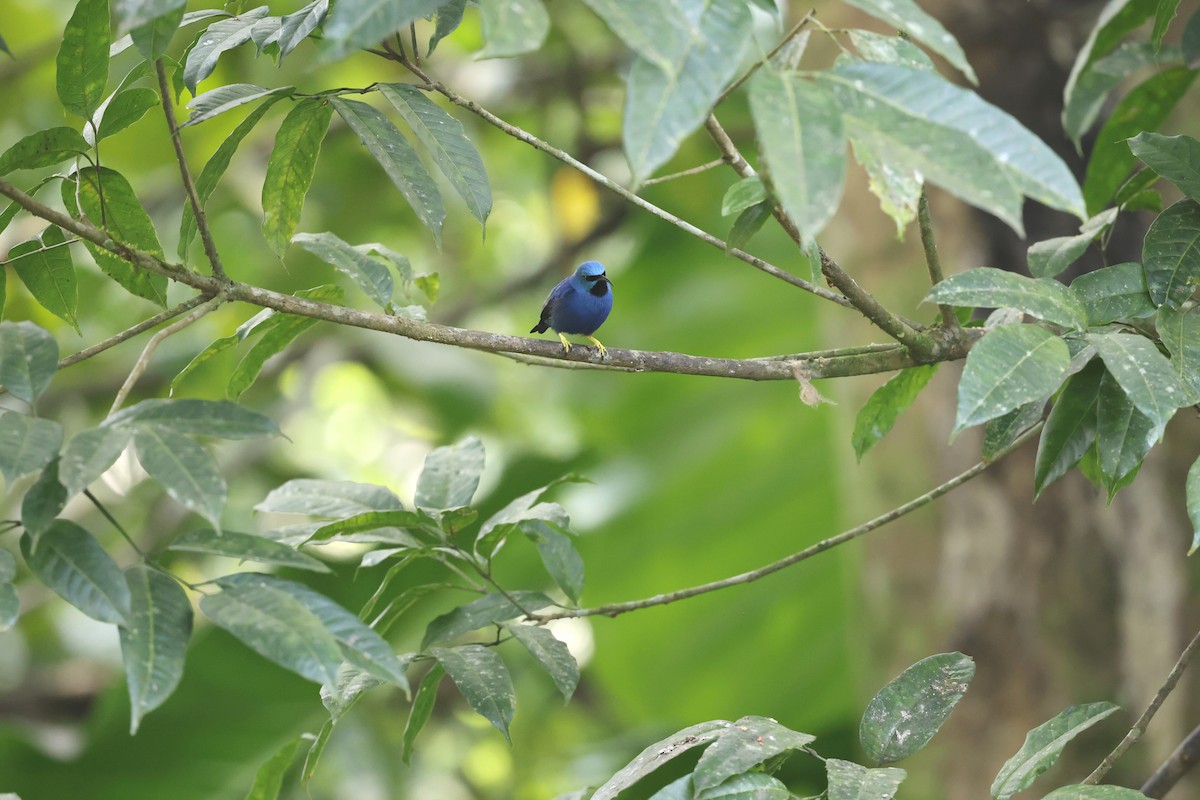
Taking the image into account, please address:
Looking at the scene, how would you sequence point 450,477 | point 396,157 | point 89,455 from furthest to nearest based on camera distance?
point 450,477 < point 396,157 < point 89,455

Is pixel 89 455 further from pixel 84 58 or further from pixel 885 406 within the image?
pixel 885 406

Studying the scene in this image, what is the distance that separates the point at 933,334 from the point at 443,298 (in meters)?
4.74

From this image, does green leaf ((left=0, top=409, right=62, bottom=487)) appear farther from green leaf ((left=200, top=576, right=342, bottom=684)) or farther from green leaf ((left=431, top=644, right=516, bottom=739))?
green leaf ((left=431, top=644, right=516, bottom=739))

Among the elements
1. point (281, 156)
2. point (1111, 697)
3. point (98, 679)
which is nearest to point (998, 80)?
point (1111, 697)

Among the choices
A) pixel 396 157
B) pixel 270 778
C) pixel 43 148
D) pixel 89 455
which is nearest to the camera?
pixel 89 455

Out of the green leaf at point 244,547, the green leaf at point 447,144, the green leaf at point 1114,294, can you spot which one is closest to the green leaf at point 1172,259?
the green leaf at point 1114,294

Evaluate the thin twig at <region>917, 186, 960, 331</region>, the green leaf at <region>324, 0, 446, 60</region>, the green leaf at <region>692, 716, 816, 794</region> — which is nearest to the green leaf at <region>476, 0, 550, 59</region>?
the green leaf at <region>324, 0, 446, 60</region>

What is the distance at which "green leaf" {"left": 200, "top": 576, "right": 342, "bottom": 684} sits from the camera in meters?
1.07

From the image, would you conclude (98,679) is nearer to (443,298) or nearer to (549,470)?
(549,470)

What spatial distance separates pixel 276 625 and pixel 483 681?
0.47 m

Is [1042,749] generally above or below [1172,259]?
below

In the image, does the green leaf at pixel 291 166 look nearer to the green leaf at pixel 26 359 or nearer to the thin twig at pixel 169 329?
the thin twig at pixel 169 329

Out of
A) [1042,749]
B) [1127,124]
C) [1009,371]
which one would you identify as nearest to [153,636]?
[1009,371]

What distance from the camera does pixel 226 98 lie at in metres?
1.52
